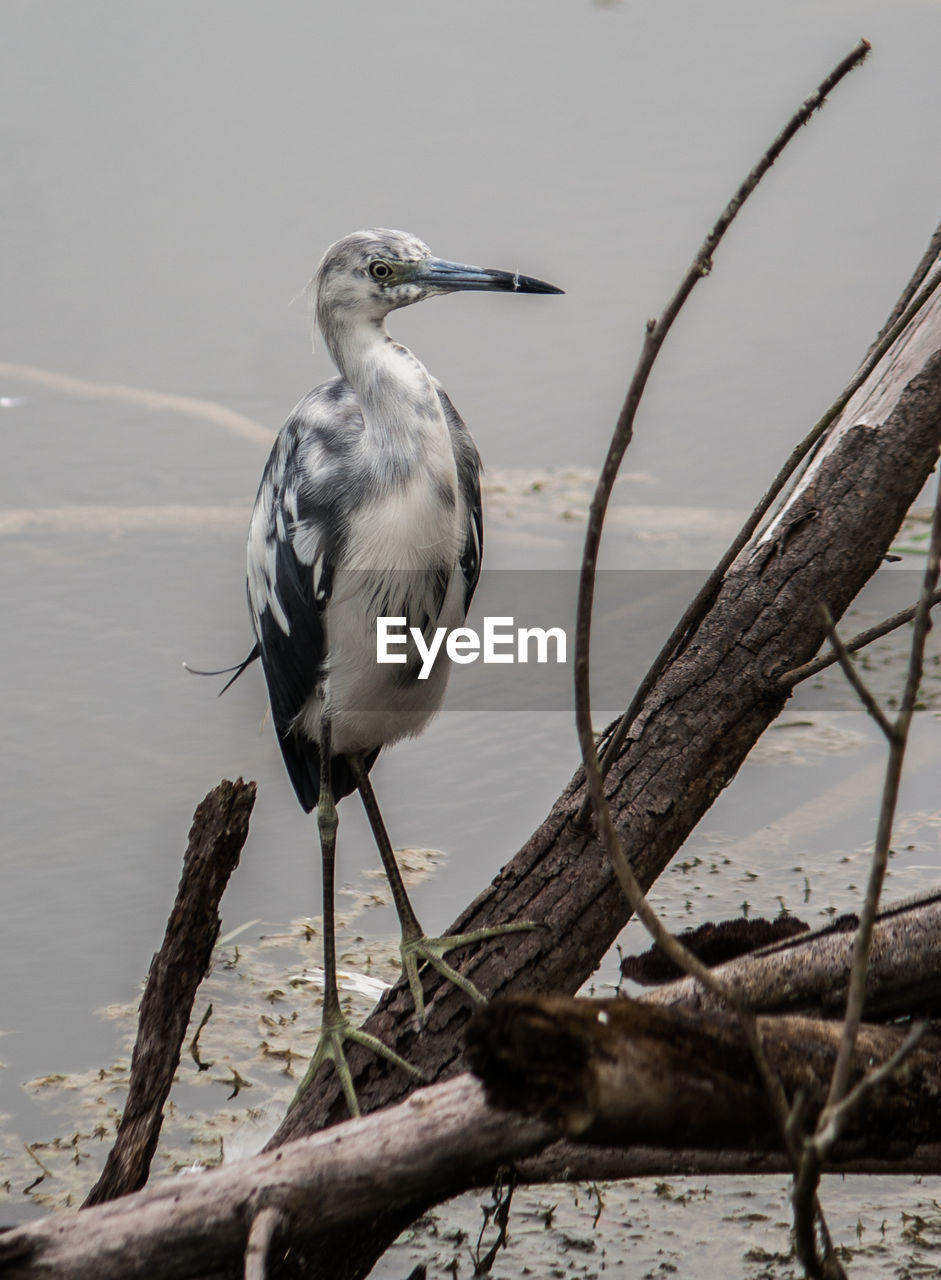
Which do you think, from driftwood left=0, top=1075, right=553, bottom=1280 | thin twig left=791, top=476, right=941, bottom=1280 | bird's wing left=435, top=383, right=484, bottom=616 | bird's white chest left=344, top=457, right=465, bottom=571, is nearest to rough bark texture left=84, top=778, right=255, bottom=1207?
bird's white chest left=344, top=457, right=465, bottom=571

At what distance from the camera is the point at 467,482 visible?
9.76 feet

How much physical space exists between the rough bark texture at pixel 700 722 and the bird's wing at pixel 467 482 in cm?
53

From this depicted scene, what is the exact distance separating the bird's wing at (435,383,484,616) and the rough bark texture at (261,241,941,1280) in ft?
1.73

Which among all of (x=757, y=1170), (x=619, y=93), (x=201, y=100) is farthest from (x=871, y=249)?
(x=757, y=1170)

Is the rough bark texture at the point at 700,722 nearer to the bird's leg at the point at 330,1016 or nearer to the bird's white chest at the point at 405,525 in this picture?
the bird's leg at the point at 330,1016

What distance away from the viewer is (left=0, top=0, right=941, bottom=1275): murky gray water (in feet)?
13.4

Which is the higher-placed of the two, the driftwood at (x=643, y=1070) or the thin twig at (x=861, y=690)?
the thin twig at (x=861, y=690)

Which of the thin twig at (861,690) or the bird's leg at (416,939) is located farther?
the bird's leg at (416,939)

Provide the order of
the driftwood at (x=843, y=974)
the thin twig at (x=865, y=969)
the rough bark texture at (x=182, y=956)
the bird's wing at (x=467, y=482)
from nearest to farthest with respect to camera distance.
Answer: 1. the thin twig at (x=865, y=969)
2. the driftwood at (x=843, y=974)
3. the rough bark texture at (x=182, y=956)
4. the bird's wing at (x=467, y=482)

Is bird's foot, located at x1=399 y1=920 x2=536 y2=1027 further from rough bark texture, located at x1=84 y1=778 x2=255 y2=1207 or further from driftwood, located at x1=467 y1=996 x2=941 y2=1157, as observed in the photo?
driftwood, located at x1=467 y1=996 x2=941 y2=1157

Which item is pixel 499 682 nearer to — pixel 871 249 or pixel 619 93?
pixel 871 249

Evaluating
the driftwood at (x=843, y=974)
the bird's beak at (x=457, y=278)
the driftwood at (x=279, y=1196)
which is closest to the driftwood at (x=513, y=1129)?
the driftwood at (x=279, y=1196)

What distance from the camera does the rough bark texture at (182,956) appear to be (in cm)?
240

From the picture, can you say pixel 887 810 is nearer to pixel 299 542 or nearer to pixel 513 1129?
pixel 513 1129
